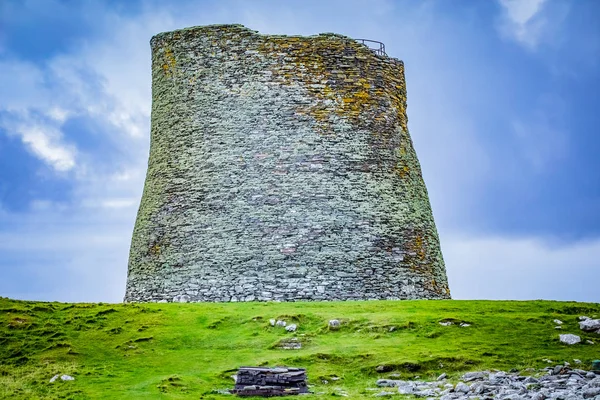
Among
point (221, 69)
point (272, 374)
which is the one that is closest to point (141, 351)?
point (272, 374)

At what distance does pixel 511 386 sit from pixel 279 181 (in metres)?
13.8

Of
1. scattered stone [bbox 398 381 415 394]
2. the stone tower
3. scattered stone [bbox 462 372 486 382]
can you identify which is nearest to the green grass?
scattered stone [bbox 462 372 486 382]

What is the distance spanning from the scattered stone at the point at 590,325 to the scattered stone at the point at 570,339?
0.80 m

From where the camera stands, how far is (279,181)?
2878 centimetres

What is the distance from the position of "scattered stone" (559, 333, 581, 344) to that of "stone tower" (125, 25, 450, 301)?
28.2ft

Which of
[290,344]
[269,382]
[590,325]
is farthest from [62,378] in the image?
[590,325]

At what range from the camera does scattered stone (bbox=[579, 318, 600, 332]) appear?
20578mm

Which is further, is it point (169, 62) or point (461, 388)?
point (169, 62)

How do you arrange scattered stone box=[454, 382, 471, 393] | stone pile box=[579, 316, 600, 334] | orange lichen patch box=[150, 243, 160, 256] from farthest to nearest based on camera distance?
orange lichen patch box=[150, 243, 160, 256] → stone pile box=[579, 316, 600, 334] → scattered stone box=[454, 382, 471, 393]

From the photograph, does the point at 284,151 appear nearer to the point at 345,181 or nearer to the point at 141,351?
the point at 345,181

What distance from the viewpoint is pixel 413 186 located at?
30938mm

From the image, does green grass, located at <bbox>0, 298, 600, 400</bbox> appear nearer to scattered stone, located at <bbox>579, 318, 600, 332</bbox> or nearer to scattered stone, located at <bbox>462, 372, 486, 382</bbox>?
scattered stone, located at <bbox>579, 318, 600, 332</bbox>

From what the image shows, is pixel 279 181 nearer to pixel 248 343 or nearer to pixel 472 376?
pixel 248 343

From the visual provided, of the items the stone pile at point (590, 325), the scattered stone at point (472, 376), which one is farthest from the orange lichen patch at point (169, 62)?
the scattered stone at point (472, 376)
